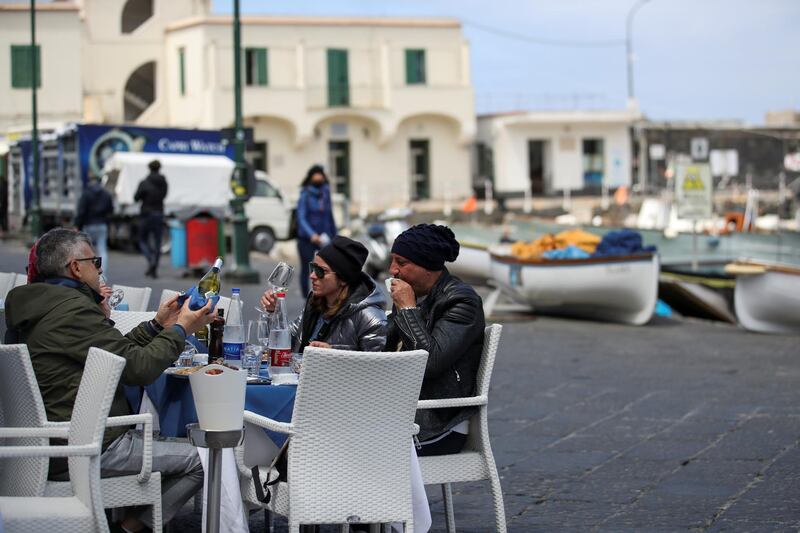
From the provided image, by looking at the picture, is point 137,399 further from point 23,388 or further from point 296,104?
point 296,104

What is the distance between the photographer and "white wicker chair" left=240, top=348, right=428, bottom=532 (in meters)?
4.56

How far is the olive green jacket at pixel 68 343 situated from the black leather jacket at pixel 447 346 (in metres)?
0.98

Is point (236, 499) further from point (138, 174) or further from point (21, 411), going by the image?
point (138, 174)

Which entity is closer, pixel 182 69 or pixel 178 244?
pixel 178 244

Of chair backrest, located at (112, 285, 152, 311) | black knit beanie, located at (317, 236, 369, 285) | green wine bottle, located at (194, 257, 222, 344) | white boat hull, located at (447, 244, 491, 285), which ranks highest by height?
white boat hull, located at (447, 244, 491, 285)

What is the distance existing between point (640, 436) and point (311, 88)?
148ft

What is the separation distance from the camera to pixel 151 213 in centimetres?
2311

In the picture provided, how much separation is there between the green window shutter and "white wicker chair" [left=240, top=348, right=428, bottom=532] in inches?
1884

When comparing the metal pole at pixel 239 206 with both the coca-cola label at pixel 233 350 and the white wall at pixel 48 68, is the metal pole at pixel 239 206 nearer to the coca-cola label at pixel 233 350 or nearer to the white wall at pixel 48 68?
the white wall at pixel 48 68

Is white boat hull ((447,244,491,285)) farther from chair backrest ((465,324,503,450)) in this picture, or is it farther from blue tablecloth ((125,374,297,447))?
blue tablecloth ((125,374,297,447))

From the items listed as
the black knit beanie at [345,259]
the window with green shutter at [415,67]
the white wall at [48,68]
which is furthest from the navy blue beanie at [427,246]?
the window with green shutter at [415,67]

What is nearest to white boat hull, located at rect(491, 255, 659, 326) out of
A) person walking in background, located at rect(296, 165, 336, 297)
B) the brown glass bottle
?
person walking in background, located at rect(296, 165, 336, 297)

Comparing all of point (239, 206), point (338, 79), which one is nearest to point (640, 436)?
point (239, 206)

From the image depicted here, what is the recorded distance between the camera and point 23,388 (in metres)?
4.69
